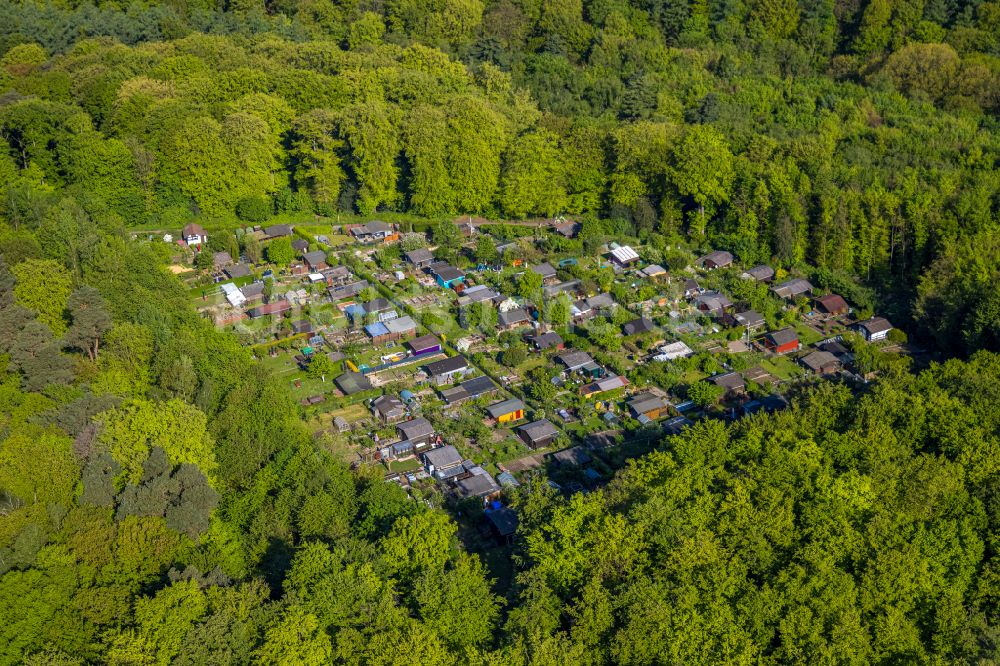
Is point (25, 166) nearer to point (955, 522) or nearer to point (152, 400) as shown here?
point (152, 400)

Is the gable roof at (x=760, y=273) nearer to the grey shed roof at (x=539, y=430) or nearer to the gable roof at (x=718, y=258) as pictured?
the gable roof at (x=718, y=258)

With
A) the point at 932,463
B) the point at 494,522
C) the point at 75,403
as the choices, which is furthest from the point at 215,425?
the point at 932,463

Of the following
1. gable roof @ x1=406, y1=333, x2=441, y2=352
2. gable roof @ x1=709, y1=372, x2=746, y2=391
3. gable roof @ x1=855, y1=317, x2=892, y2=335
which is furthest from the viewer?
gable roof @ x1=855, y1=317, x2=892, y2=335

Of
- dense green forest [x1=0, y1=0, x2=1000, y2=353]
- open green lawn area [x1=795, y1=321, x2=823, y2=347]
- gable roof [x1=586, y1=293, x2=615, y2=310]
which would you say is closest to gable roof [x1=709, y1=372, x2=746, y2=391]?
open green lawn area [x1=795, y1=321, x2=823, y2=347]

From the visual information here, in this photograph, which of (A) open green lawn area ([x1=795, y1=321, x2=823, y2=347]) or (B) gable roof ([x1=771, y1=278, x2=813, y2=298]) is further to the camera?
(B) gable roof ([x1=771, y1=278, x2=813, y2=298])

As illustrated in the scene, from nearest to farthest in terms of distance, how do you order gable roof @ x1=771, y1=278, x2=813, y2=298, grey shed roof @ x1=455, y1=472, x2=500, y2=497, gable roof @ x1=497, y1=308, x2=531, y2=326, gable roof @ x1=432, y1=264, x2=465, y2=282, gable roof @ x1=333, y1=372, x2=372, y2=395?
grey shed roof @ x1=455, y1=472, x2=500, y2=497, gable roof @ x1=333, y1=372, x2=372, y2=395, gable roof @ x1=497, y1=308, x2=531, y2=326, gable roof @ x1=771, y1=278, x2=813, y2=298, gable roof @ x1=432, y1=264, x2=465, y2=282

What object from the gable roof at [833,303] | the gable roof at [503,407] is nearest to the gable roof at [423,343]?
the gable roof at [503,407]

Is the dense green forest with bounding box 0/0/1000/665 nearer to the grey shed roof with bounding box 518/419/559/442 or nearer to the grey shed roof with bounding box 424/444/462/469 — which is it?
the grey shed roof with bounding box 424/444/462/469

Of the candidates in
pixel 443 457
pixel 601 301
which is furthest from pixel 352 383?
pixel 601 301

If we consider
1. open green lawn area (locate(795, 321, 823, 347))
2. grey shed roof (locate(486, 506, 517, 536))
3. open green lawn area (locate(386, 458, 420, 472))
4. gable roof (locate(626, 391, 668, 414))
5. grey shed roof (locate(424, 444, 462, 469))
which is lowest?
open green lawn area (locate(386, 458, 420, 472))

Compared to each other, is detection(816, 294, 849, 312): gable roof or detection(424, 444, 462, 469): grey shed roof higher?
detection(816, 294, 849, 312): gable roof
